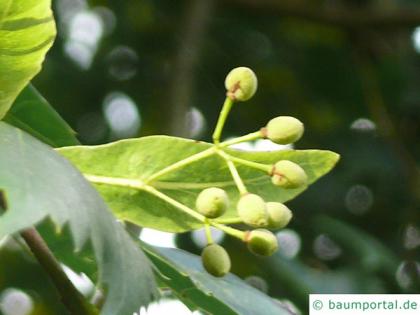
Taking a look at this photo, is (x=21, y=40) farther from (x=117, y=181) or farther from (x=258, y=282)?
(x=258, y=282)

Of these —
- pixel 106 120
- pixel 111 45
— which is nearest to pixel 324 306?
pixel 106 120

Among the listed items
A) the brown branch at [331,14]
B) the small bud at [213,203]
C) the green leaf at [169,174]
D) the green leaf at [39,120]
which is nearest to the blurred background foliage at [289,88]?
the brown branch at [331,14]

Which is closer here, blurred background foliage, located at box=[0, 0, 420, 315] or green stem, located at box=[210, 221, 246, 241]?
green stem, located at box=[210, 221, 246, 241]

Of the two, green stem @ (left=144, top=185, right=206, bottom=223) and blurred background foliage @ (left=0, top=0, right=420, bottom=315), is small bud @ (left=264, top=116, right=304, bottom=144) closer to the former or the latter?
green stem @ (left=144, top=185, right=206, bottom=223)

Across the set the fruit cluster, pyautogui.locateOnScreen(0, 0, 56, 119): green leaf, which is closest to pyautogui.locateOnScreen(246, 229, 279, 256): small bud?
the fruit cluster

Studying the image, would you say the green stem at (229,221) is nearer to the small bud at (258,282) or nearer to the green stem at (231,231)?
the green stem at (231,231)

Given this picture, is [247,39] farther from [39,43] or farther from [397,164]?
[39,43]
